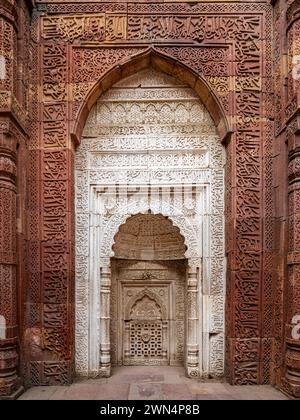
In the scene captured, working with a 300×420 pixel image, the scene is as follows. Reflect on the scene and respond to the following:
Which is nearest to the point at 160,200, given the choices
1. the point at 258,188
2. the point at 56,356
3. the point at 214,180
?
the point at 214,180

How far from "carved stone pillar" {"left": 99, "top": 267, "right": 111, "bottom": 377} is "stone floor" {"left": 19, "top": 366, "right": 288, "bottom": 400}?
0.16m

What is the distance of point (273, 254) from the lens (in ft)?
15.3

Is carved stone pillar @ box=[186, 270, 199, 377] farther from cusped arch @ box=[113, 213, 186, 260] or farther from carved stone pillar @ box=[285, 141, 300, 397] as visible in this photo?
carved stone pillar @ box=[285, 141, 300, 397]

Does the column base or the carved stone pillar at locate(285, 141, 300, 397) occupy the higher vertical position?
the carved stone pillar at locate(285, 141, 300, 397)

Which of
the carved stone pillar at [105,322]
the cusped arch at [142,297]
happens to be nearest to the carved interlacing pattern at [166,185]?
the carved stone pillar at [105,322]

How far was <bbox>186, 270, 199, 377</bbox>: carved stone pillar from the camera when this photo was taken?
16.2 feet

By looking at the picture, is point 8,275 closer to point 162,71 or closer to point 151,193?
point 151,193

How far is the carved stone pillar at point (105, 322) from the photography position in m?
4.96

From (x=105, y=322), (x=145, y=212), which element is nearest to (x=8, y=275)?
(x=105, y=322)

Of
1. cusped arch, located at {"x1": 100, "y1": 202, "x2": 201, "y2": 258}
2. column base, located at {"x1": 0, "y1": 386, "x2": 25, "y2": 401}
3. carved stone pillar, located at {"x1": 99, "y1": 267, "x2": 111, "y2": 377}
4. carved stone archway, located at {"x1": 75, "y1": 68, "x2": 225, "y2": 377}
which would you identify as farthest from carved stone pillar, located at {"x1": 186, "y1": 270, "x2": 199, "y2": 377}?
column base, located at {"x1": 0, "y1": 386, "x2": 25, "y2": 401}

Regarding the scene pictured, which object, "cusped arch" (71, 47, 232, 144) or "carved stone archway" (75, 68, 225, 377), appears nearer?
"cusped arch" (71, 47, 232, 144)

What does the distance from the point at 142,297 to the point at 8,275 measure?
2.00 metres

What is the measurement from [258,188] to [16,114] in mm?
2870

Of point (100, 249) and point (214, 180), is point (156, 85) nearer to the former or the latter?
point (214, 180)
